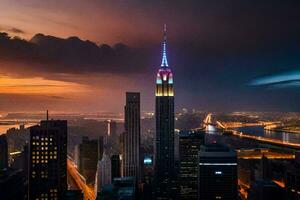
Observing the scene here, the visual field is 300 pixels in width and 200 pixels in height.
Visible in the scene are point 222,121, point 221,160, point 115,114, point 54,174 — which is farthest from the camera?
point 115,114

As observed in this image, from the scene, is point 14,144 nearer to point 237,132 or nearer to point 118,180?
point 118,180

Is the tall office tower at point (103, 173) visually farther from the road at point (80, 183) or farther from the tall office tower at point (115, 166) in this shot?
the road at point (80, 183)

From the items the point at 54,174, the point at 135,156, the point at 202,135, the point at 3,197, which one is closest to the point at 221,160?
the point at 202,135

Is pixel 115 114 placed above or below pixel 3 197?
above

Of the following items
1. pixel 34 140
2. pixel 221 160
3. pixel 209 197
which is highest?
pixel 34 140

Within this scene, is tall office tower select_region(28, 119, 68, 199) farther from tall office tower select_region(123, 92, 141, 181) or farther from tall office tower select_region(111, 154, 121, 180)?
tall office tower select_region(123, 92, 141, 181)
